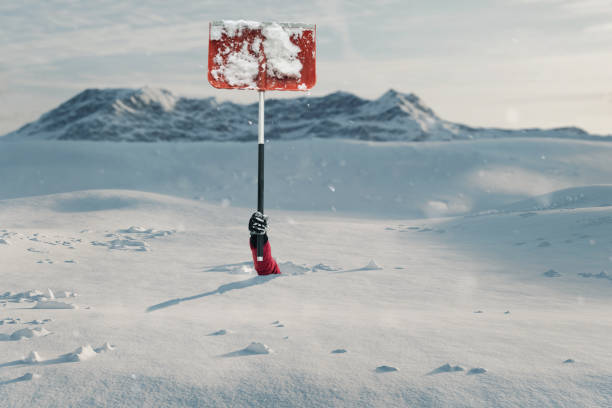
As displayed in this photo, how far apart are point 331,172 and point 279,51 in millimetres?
10719

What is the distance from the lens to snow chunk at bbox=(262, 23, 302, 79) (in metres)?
4.04

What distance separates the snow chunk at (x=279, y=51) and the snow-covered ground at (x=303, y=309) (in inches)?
66.2

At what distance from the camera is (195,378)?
2.05 metres

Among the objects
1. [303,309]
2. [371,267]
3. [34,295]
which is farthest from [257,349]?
[371,267]

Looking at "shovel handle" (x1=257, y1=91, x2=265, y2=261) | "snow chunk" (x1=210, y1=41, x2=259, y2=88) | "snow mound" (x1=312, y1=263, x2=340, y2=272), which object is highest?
"snow chunk" (x1=210, y1=41, x2=259, y2=88)

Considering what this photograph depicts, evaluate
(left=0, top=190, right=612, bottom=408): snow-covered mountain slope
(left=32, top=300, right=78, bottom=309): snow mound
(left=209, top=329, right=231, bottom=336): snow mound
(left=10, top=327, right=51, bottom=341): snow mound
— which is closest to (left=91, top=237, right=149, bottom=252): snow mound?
(left=0, top=190, right=612, bottom=408): snow-covered mountain slope

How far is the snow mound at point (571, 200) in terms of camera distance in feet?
31.6

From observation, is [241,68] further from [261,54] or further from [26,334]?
[26,334]

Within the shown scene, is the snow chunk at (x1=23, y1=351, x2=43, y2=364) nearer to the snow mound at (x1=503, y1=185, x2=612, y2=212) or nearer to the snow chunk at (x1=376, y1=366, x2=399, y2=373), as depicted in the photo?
the snow chunk at (x1=376, y1=366, x2=399, y2=373)

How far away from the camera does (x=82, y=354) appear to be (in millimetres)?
2227

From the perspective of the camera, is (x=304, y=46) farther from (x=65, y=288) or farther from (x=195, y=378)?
(x=195, y=378)

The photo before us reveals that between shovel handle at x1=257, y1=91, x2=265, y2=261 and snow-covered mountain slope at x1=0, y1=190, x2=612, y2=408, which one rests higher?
shovel handle at x1=257, y1=91, x2=265, y2=261

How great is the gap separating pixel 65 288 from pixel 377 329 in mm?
2434

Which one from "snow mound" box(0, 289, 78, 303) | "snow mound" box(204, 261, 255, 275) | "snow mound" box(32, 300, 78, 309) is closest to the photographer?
"snow mound" box(32, 300, 78, 309)
